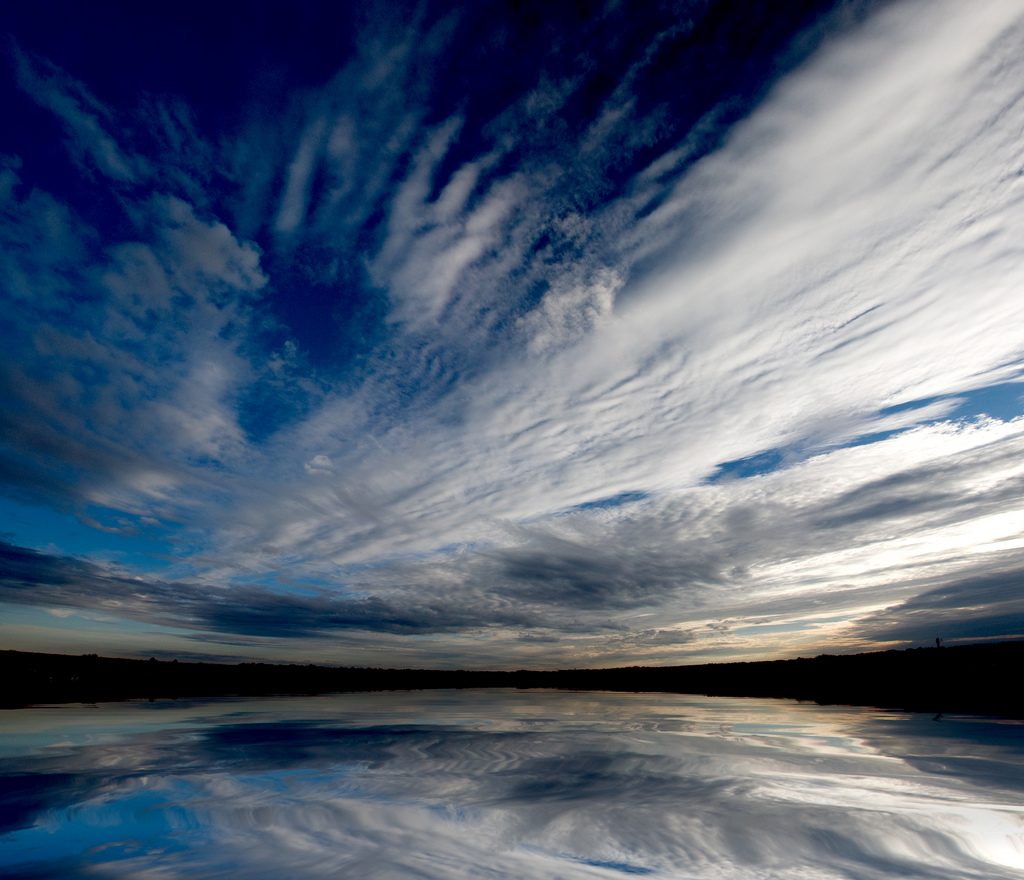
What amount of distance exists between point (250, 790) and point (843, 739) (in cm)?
1522

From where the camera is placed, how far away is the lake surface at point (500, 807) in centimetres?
460

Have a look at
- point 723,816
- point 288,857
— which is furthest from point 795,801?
point 288,857

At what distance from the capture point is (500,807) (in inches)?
254

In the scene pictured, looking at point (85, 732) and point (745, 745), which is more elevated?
point (85, 732)

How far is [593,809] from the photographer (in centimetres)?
638

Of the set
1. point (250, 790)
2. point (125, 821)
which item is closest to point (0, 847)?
point (125, 821)

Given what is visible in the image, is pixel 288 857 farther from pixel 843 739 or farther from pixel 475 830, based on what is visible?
pixel 843 739

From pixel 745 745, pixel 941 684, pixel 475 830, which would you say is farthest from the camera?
pixel 941 684

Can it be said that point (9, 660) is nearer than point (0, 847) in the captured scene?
No

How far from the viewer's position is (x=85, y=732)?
1197 centimetres

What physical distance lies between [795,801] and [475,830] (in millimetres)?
4813

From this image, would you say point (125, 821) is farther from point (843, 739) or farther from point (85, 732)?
point (843, 739)

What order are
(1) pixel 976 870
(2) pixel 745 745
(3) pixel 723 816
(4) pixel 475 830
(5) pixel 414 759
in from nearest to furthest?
(1) pixel 976 870 → (4) pixel 475 830 → (3) pixel 723 816 → (5) pixel 414 759 → (2) pixel 745 745

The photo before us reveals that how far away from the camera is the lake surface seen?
15.1 ft
